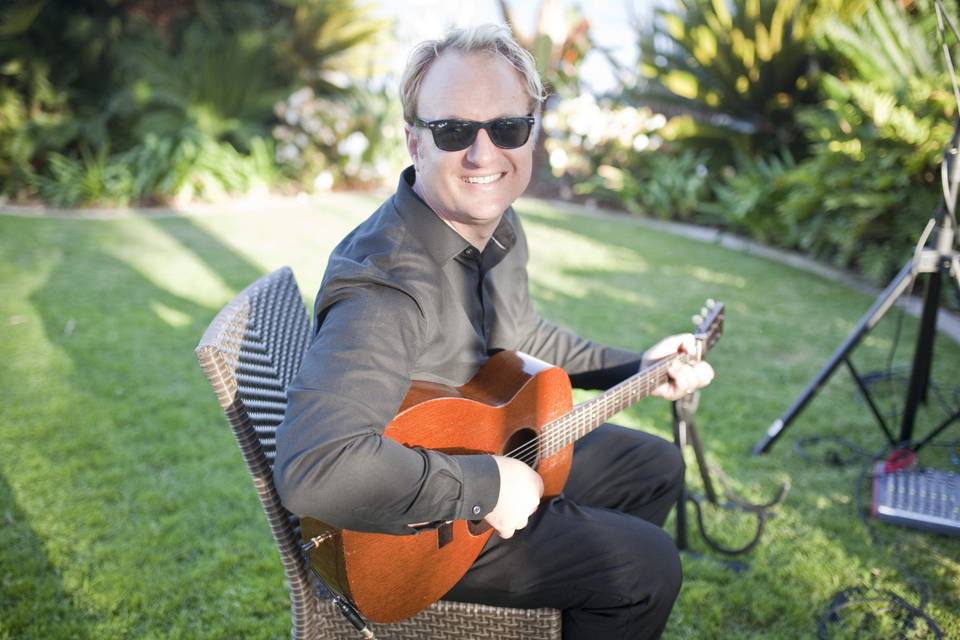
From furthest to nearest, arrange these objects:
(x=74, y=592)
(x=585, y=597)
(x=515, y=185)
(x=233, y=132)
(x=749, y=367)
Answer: (x=233, y=132) → (x=749, y=367) → (x=74, y=592) → (x=515, y=185) → (x=585, y=597)

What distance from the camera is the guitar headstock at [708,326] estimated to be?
223cm

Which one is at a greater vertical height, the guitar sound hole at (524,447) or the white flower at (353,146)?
the guitar sound hole at (524,447)

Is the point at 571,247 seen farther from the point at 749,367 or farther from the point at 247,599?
the point at 247,599

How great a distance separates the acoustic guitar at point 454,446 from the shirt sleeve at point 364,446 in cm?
8

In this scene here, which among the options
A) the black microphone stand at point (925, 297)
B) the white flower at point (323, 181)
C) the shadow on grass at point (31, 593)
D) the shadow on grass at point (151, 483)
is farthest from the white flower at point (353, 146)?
the black microphone stand at point (925, 297)

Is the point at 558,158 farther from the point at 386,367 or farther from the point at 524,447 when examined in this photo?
the point at 386,367

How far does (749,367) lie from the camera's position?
4281mm

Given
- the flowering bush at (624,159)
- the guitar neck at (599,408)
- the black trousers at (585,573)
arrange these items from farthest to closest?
1. the flowering bush at (624,159)
2. the guitar neck at (599,408)
3. the black trousers at (585,573)

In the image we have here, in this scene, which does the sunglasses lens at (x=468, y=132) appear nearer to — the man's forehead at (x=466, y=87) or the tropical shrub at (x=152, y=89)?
the man's forehead at (x=466, y=87)

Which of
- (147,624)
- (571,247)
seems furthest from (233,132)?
(147,624)

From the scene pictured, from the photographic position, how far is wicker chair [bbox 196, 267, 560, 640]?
57.2 inches

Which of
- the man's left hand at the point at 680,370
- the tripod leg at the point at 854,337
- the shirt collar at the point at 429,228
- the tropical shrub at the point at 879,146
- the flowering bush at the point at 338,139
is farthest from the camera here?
the flowering bush at the point at 338,139

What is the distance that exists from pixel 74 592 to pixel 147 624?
334mm

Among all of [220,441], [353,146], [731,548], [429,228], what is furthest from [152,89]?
[731,548]
